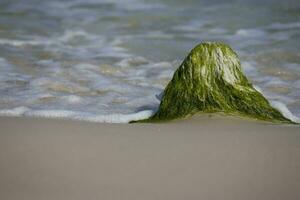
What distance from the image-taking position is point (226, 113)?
3.46 metres

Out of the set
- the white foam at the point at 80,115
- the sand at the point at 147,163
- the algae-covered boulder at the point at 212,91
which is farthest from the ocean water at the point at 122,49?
the sand at the point at 147,163

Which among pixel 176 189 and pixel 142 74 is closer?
pixel 176 189

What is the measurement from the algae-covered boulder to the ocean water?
226 millimetres

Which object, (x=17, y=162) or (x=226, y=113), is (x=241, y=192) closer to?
(x=17, y=162)

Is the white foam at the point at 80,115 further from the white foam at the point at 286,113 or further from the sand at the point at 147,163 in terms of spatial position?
the white foam at the point at 286,113

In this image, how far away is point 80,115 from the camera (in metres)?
3.77

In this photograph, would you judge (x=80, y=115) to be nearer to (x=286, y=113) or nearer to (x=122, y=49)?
(x=286, y=113)

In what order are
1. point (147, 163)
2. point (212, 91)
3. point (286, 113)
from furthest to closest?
1. point (286, 113)
2. point (212, 91)
3. point (147, 163)

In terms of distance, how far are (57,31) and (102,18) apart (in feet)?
3.51

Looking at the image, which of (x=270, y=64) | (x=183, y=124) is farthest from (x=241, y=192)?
(x=270, y=64)

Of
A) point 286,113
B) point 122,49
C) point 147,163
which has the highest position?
point 122,49

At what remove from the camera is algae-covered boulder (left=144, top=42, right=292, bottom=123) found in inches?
140

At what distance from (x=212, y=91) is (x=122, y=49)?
305 cm

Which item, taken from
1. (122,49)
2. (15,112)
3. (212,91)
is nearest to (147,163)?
(212,91)
